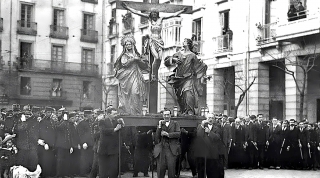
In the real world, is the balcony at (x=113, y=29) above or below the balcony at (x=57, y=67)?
above

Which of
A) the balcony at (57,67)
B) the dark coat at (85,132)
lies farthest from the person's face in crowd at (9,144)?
the balcony at (57,67)

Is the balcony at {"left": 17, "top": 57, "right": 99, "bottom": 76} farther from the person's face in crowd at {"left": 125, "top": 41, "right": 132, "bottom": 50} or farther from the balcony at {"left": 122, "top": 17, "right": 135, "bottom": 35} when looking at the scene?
the person's face in crowd at {"left": 125, "top": 41, "right": 132, "bottom": 50}

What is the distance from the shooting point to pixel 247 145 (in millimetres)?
20156

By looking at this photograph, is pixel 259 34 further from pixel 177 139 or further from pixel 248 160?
pixel 177 139

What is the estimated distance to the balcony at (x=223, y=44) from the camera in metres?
31.0

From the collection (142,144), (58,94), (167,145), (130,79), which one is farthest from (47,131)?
(58,94)

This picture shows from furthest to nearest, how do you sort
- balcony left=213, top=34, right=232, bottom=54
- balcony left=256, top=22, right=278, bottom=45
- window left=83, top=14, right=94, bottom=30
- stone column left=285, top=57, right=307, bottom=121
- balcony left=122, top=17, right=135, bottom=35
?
balcony left=122, top=17, right=135, bottom=35 < window left=83, top=14, right=94, bottom=30 < balcony left=213, top=34, right=232, bottom=54 < balcony left=256, top=22, right=278, bottom=45 < stone column left=285, top=57, right=307, bottom=121

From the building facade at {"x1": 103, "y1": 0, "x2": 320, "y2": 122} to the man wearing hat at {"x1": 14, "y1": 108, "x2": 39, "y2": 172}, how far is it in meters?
9.11

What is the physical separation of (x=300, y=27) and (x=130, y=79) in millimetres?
12110

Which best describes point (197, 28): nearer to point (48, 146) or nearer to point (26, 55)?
point (26, 55)

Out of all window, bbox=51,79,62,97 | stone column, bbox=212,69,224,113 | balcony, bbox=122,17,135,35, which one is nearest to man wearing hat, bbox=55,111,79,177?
stone column, bbox=212,69,224,113

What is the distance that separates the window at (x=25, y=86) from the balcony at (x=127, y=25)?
7309 millimetres

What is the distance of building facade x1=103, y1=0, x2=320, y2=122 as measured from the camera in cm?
2573

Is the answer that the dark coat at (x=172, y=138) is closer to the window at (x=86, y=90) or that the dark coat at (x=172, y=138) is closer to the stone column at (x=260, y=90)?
the stone column at (x=260, y=90)
